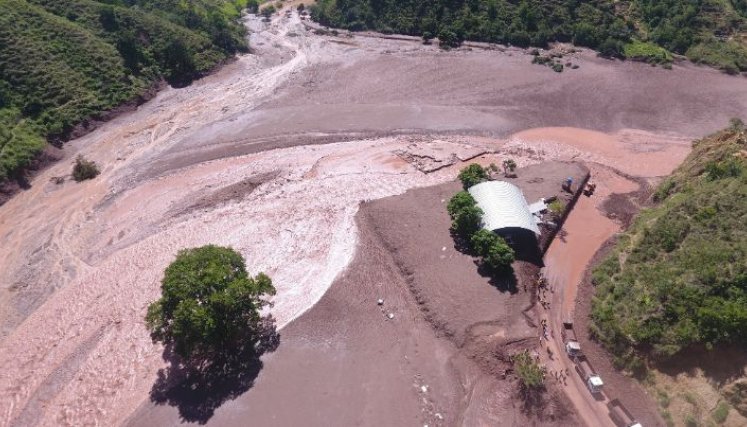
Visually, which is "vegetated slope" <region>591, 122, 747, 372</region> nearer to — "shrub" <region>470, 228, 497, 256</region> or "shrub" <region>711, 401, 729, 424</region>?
"shrub" <region>711, 401, 729, 424</region>

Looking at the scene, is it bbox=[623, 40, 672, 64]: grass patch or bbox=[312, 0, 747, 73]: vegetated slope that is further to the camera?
bbox=[312, 0, 747, 73]: vegetated slope

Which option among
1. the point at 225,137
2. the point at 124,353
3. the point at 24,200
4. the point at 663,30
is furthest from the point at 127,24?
the point at 663,30

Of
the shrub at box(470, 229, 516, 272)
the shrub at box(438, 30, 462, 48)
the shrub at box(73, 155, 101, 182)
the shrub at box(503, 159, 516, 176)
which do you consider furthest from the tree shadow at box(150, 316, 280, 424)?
the shrub at box(438, 30, 462, 48)

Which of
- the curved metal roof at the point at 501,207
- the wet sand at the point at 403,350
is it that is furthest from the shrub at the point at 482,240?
the wet sand at the point at 403,350

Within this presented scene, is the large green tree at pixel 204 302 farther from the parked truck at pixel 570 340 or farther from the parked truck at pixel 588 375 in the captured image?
the parked truck at pixel 588 375

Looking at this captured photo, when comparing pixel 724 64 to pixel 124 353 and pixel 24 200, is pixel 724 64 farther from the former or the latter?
pixel 24 200

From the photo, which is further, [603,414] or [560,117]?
[560,117]

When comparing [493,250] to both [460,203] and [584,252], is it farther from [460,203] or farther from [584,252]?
[584,252]
